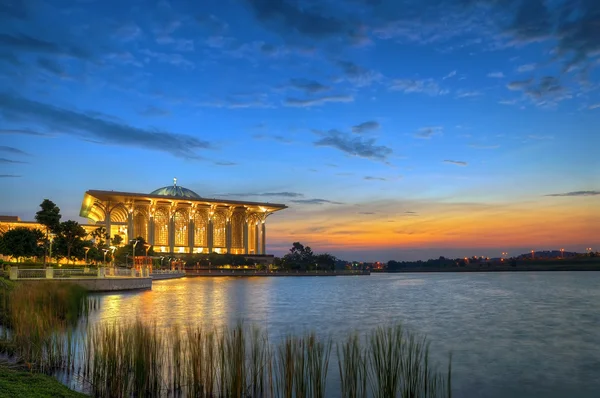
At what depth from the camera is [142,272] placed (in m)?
49.7

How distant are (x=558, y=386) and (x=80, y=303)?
18240 mm

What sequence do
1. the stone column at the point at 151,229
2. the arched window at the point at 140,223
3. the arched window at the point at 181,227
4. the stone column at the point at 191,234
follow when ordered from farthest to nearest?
the arched window at the point at 181,227 < the stone column at the point at 191,234 < the arched window at the point at 140,223 < the stone column at the point at 151,229

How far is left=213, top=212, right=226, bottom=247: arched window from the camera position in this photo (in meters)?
126

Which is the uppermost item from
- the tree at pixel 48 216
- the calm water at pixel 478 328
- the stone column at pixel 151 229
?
the stone column at pixel 151 229

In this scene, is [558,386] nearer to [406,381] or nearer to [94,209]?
A: [406,381]

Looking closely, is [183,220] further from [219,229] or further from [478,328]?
[478,328]

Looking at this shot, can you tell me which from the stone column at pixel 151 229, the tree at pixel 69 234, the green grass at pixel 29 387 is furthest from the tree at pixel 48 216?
the stone column at pixel 151 229

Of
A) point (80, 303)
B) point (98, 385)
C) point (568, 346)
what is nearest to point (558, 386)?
point (568, 346)

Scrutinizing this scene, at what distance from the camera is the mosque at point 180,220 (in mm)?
112875

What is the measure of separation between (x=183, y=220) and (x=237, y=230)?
13908 millimetres

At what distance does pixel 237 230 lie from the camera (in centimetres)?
12950

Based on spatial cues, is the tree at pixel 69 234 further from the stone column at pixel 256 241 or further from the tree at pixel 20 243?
the stone column at pixel 256 241

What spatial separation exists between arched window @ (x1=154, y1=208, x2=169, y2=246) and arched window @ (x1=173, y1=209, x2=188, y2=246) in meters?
2.56

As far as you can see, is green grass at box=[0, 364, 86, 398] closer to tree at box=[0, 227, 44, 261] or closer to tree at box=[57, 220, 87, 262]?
tree at box=[0, 227, 44, 261]
